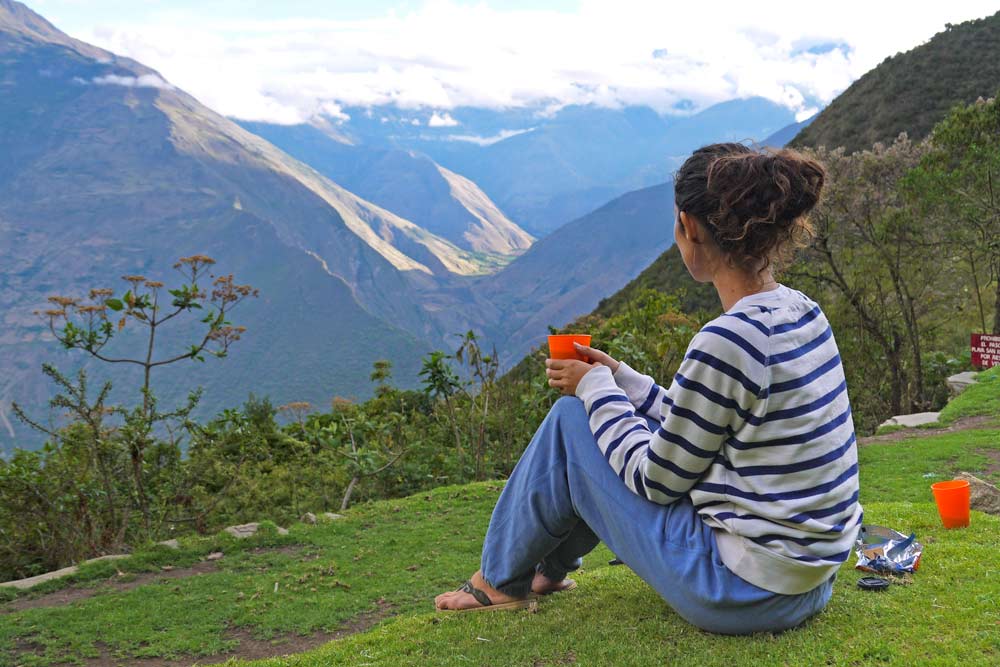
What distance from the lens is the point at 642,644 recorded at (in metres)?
2.67

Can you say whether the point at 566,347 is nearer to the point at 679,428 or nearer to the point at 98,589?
the point at 679,428

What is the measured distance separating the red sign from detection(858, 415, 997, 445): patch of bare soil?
2.37m

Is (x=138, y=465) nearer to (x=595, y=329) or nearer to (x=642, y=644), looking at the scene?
(x=642, y=644)

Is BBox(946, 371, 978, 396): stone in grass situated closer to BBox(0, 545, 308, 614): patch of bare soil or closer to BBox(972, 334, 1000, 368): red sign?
BBox(972, 334, 1000, 368): red sign

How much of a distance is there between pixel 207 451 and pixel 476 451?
9.77ft

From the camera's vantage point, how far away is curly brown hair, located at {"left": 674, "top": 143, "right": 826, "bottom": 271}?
231 centimetres

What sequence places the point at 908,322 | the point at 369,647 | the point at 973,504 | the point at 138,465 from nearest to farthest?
the point at 369,647 → the point at 973,504 → the point at 138,465 → the point at 908,322

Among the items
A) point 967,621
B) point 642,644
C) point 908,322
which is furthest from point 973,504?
point 908,322

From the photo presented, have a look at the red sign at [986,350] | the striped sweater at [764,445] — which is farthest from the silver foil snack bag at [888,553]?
the red sign at [986,350]

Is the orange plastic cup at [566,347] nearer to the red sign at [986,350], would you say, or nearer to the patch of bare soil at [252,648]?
the patch of bare soil at [252,648]

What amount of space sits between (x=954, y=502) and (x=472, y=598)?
236cm

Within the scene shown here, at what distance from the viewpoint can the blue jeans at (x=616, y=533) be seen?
2.49m

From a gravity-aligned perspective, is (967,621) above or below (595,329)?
below

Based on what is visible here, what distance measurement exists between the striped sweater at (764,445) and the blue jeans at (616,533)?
7 cm
